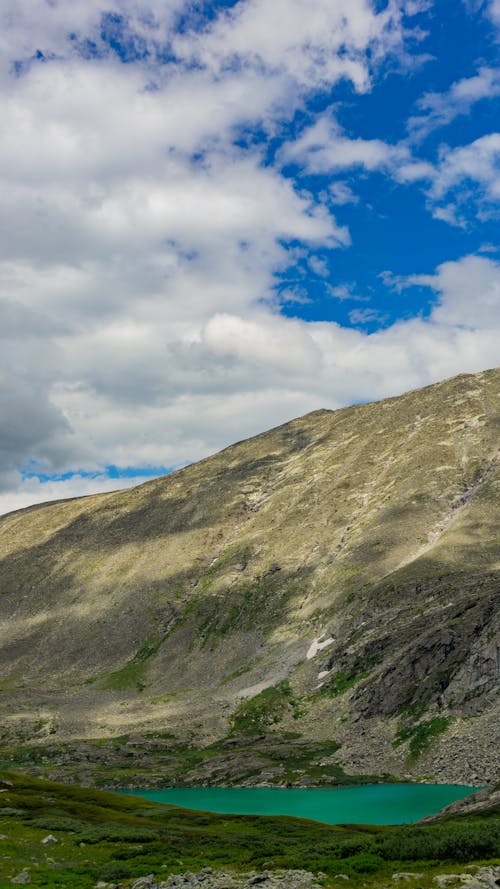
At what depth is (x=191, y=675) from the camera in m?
175

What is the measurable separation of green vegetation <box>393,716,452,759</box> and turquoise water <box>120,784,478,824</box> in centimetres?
989

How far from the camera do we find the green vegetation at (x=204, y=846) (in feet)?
95.9

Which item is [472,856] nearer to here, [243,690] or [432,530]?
[243,690]

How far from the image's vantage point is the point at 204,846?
40.6m

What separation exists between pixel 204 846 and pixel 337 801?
52750 millimetres

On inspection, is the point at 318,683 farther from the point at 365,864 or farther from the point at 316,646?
the point at 365,864

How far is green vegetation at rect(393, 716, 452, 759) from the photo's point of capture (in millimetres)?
99312

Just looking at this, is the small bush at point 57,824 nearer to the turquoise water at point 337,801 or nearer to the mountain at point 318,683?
the turquoise water at point 337,801

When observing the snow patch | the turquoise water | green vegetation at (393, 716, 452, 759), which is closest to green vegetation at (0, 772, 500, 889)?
the turquoise water

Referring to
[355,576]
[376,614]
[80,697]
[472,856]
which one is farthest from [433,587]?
[472,856]

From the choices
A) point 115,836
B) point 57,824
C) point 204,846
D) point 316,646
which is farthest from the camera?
point 316,646

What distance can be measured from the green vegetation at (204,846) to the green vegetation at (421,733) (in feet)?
150

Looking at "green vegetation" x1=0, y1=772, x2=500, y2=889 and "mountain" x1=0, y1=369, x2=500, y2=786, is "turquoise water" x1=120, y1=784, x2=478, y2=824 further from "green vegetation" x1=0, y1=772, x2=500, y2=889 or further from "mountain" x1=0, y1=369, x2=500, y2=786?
"green vegetation" x1=0, y1=772, x2=500, y2=889

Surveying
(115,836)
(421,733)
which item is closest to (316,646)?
(421,733)
